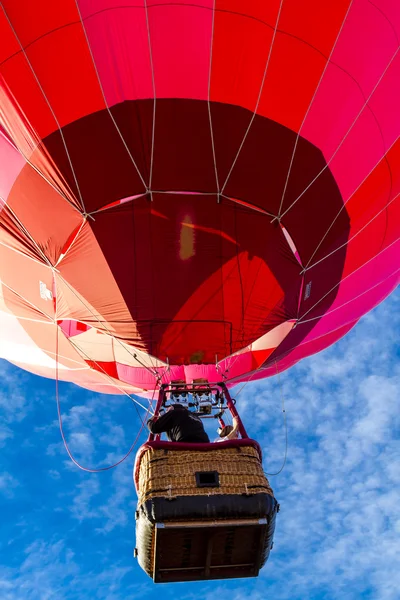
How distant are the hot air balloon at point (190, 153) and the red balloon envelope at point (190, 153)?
0.01 metres

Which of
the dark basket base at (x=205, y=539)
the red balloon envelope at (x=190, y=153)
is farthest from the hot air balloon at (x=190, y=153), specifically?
the dark basket base at (x=205, y=539)

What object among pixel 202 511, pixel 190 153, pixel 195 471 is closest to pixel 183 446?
pixel 195 471

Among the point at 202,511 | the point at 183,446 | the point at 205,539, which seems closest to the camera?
the point at 202,511

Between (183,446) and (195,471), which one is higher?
(183,446)

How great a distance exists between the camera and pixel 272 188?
550cm

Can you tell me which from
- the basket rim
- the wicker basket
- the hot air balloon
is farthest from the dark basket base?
the hot air balloon

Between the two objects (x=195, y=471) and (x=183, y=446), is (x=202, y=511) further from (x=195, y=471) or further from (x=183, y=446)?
(x=183, y=446)

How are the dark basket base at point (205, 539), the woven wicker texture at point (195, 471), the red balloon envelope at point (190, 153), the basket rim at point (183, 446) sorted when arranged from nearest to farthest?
the dark basket base at point (205, 539) < the woven wicker texture at point (195, 471) < the basket rim at point (183, 446) < the red balloon envelope at point (190, 153)

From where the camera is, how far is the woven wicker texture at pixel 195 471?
4.16 meters

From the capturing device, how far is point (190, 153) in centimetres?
532

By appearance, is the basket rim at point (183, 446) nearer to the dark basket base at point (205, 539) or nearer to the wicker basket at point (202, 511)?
the wicker basket at point (202, 511)

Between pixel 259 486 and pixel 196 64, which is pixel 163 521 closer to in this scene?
pixel 259 486

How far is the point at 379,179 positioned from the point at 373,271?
4.30 feet

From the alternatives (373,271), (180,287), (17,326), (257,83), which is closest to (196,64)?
(257,83)
